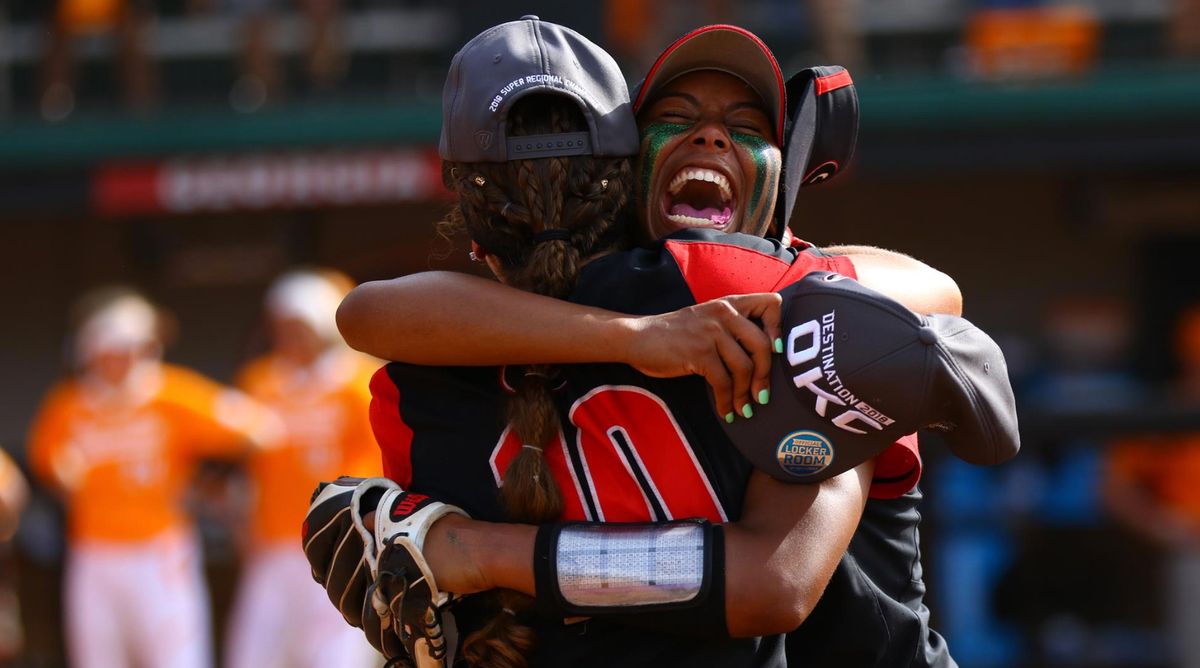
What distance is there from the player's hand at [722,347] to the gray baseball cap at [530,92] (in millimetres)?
277

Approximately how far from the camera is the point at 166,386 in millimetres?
6992

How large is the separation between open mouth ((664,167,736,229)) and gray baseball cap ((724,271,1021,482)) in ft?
1.14

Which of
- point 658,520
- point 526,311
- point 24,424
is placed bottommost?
point 24,424

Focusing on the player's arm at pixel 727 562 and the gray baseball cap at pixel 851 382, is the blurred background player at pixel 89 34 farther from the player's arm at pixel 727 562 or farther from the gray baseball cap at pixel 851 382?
the gray baseball cap at pixel 851 382

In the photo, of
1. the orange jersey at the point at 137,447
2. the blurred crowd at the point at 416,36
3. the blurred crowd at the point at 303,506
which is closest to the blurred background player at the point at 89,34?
the blurred crowd at the point at 416,36

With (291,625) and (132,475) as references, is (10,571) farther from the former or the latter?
(291,625)

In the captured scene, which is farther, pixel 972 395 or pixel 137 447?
pixel 137 447

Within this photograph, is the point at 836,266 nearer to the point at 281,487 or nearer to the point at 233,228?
the point at 281,487

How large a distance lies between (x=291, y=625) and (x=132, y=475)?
928 millimetres

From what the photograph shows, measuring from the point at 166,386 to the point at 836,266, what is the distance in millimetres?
5352

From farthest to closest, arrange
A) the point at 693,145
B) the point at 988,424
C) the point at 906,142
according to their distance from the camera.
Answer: the point at 906,142, the point at 693,145, the point at 988,424

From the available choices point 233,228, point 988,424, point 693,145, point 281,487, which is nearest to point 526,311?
point 693,145

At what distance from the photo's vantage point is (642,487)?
6.68 feet

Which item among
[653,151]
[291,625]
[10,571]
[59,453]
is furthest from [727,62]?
[10,571]
